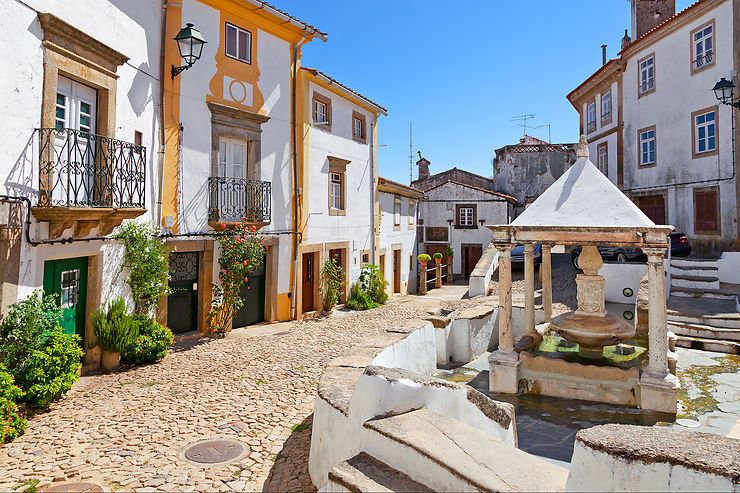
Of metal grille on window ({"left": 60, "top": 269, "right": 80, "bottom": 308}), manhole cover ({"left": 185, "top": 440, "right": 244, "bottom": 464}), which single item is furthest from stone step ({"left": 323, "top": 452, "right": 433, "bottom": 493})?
metal grille on window ({"left": 60, "top": 269, "right": 80, "bottom": 308})

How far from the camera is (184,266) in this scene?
Answer: 447 inches

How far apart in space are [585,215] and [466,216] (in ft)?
77.2

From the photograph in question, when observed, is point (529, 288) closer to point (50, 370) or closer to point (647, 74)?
point (50, 370)

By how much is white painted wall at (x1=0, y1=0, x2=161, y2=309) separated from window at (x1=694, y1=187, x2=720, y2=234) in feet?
68.4

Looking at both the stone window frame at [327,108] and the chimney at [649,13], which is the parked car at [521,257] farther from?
the chimney at [649,13]

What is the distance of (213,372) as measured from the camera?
8203 millimetres

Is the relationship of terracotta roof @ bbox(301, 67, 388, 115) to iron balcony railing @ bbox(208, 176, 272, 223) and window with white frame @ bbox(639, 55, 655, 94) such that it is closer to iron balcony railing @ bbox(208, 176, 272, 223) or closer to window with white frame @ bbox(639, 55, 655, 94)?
iron balcony railing @ bbox(208, 176, 272, 223)

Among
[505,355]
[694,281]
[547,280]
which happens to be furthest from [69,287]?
[694,281]

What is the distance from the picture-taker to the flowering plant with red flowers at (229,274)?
452 inches

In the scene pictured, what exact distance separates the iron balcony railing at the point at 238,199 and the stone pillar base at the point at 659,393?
32.0 feet

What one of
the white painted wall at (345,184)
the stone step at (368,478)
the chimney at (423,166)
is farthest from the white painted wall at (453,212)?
the stone step at (368,478)

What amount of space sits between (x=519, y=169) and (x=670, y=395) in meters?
30.2

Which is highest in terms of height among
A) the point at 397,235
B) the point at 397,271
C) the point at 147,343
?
the point at 397,235

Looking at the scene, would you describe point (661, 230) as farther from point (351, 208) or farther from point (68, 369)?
point (351, 208)
